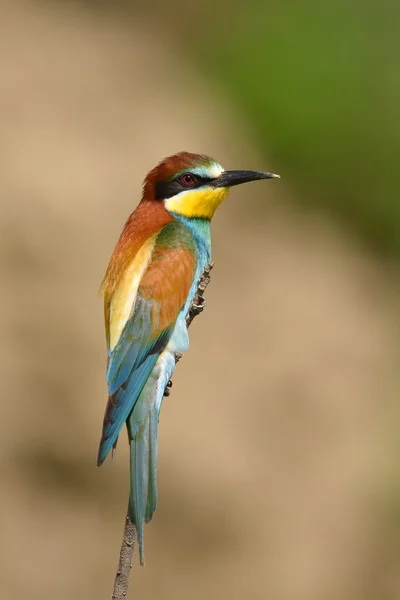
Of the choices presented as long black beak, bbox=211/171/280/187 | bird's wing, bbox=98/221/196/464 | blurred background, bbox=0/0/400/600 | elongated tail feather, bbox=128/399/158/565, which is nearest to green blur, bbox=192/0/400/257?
blurred background, bbox=0/0/400/600

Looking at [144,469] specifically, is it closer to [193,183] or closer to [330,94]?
[193,183]

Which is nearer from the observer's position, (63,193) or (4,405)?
(4,405)

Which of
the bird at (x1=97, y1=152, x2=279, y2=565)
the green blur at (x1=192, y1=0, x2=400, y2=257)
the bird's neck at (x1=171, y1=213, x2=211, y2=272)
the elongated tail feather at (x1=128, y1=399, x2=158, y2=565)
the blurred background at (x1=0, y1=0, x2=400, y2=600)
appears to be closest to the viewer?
the elongated tail feather at (x1=128, y1=399, x2=158, y2=565)

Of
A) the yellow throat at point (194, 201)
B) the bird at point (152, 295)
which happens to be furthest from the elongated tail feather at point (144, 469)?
the yellow throat at point (194, 201)

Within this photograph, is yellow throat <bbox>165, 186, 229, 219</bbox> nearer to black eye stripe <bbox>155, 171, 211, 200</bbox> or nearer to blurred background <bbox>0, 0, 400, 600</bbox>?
black eye stripe <bbox>155, 171, 211, 200</bbox>

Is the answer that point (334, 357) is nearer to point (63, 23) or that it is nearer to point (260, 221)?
point (260, 221)

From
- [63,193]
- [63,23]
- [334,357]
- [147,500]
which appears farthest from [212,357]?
[147,500]

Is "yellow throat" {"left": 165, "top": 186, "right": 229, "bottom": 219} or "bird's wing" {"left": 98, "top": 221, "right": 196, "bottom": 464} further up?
"yellow throat" {"left": 165, "top": 186, "right": 229, "bottom": 219}

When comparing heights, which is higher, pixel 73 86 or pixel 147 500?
pixel 73 86
